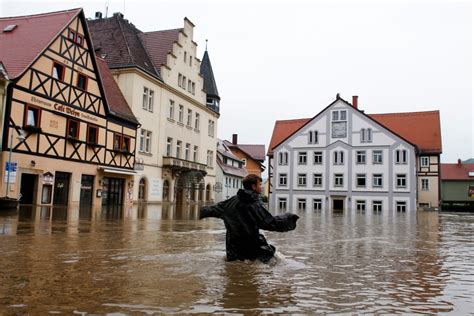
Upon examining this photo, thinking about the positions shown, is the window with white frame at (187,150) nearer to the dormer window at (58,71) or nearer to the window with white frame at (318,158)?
the window with white frame at (318,158)

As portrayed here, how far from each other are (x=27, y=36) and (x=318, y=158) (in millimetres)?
37067

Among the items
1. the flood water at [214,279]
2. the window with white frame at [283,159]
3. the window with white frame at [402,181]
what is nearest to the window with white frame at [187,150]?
the window with white frame at [283,159]

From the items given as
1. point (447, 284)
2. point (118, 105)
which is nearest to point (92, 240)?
point (447, 284)

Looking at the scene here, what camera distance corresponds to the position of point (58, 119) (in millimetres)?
26062

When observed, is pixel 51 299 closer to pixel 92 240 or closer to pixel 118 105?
pixel 92 240

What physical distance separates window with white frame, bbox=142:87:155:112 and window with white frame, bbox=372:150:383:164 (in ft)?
90.4

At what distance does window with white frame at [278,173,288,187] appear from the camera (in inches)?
2234

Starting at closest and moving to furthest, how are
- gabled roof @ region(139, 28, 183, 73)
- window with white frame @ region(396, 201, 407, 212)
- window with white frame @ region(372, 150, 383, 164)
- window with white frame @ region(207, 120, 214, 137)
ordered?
gabled roof @ region(139, 28, 183, 73) → window with white frame @ region(207, 120, 214, 137) → window with white frame @ region(396, 201, 407, 212) → window with white frame @ region(372, 150, 383, 164)

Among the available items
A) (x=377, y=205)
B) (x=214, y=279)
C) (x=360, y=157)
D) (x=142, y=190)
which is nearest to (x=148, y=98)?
(x=142, y=190)

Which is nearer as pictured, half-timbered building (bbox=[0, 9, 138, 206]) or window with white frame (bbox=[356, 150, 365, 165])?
half-timbered building (bbox=[0, 9, 138, 206])

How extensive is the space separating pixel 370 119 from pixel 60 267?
5088cm

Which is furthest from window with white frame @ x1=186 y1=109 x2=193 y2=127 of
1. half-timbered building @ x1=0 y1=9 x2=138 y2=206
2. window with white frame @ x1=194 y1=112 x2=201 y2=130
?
half-timbered building @ x1=0 y1=9 x2=138 y2=206

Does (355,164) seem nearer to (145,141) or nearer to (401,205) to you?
(401,205)

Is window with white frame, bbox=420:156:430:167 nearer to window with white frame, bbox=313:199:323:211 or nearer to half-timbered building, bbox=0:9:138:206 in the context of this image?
window with white frame, bbox=313:199:323:211
